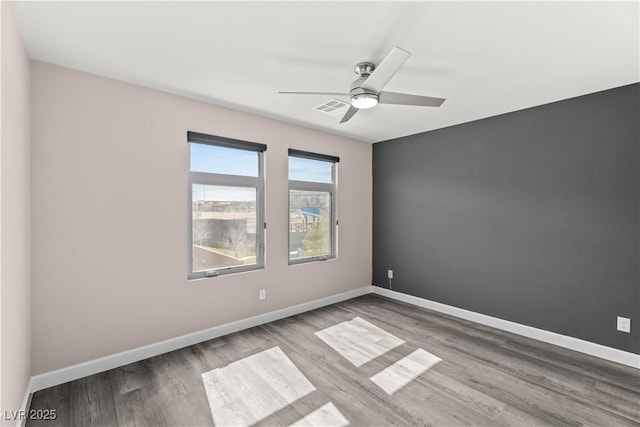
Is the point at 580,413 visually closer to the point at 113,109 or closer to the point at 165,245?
the point at 165,245

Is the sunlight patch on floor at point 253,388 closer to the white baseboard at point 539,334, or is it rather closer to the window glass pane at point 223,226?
the window glass pane at point 223,226

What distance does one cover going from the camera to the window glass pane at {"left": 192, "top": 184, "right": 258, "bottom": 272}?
3.19 m

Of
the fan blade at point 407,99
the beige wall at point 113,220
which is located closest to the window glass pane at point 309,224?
the beige wall at point 113,220

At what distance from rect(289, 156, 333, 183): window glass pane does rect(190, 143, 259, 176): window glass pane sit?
0.56 meters

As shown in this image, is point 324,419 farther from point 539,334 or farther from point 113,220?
point 539,334

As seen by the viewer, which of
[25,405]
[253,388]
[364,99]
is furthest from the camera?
[253,388]

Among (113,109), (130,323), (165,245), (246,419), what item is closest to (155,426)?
(246,419)

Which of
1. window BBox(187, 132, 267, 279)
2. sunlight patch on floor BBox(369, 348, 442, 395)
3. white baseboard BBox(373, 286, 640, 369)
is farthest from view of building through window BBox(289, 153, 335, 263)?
sunlight patch on floor BBox(369, 348, 442, 395)

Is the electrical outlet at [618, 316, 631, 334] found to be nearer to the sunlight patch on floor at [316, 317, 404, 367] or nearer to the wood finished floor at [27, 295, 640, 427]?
the wood finished floor at [27, 295, 640, 427]

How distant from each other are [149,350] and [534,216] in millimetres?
4150

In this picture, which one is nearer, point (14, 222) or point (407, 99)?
point (14, 222)

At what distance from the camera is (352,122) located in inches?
151

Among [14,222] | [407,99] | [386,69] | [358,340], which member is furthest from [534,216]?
[14,222]

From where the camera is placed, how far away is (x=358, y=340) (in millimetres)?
3182
